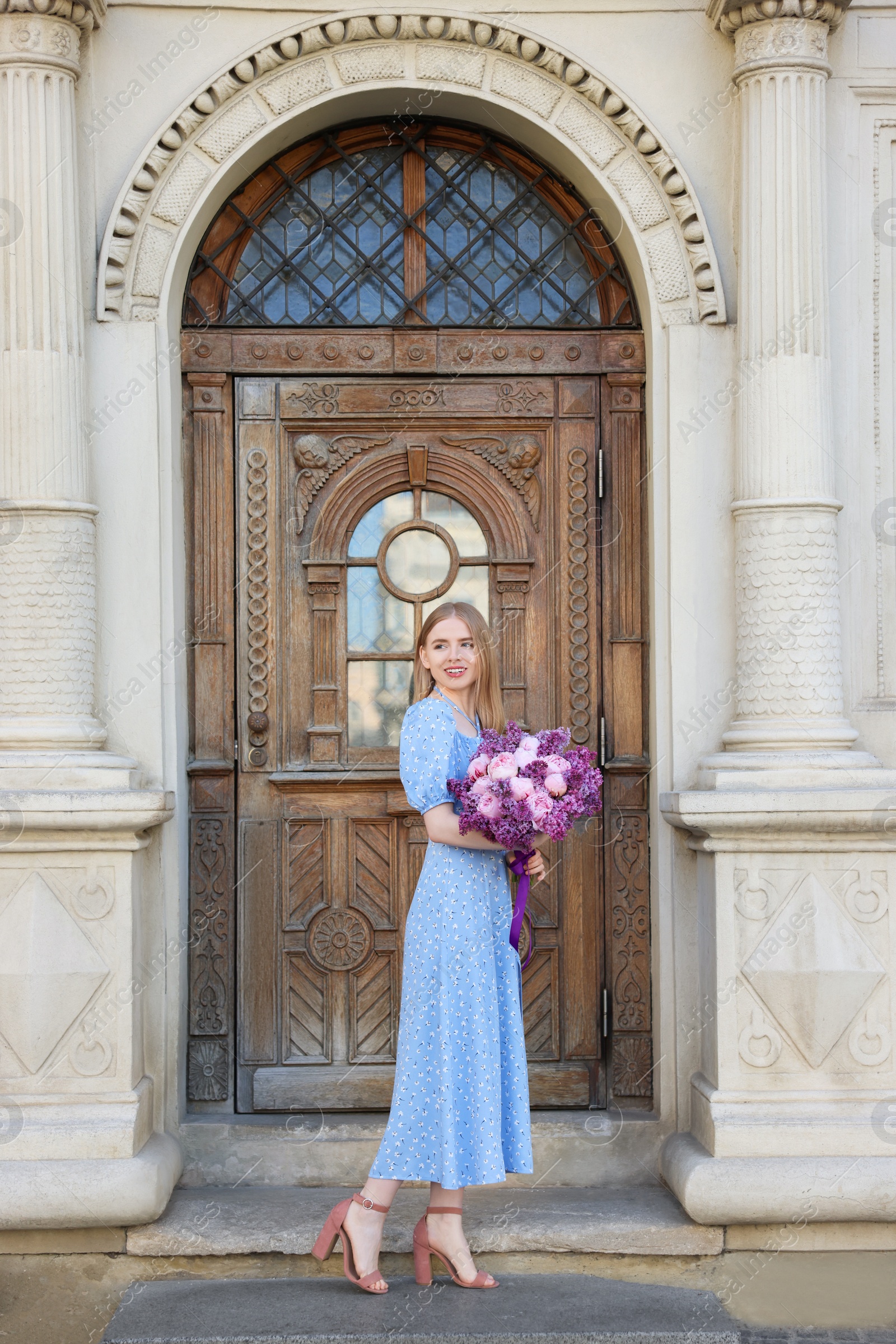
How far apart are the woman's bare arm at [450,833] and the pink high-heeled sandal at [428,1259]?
1.13 m

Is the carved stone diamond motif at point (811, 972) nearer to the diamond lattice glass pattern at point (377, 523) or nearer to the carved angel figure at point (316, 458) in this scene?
the diamond lattice glass pattern at point (377, 523)

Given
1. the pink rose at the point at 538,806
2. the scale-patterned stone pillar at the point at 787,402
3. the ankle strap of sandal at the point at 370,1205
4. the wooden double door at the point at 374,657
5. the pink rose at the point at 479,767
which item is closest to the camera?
the pink rose at the point at 538,806

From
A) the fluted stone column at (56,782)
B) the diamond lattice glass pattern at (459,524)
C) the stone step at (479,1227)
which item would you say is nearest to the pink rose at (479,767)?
the fluted stone column at (56,782)

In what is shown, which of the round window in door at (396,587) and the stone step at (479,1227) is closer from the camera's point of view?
the stone step at (479,1227)

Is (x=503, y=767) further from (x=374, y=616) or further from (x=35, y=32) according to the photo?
(x=35, y=32)

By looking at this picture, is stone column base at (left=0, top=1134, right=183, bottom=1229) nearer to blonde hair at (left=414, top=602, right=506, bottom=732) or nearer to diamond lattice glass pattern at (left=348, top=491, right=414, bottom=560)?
blonde hair at (left=414, top=602, right=506, bottom=732)

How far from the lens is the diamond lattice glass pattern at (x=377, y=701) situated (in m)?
5.09

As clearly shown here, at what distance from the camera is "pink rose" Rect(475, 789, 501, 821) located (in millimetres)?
3672

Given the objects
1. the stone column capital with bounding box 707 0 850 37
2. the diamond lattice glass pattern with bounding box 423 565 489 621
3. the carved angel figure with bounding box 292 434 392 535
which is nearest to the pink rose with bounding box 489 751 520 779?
the diamond lattice glass pattern with bounding box 423 565 489 621

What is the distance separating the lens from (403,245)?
5121 mm

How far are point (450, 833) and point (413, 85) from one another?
2861mm

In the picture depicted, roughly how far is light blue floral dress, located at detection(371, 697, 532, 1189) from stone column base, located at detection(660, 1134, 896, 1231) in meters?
0.71

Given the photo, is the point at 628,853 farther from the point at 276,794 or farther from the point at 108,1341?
the point at 108,1341

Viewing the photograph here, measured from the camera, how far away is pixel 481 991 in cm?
390
